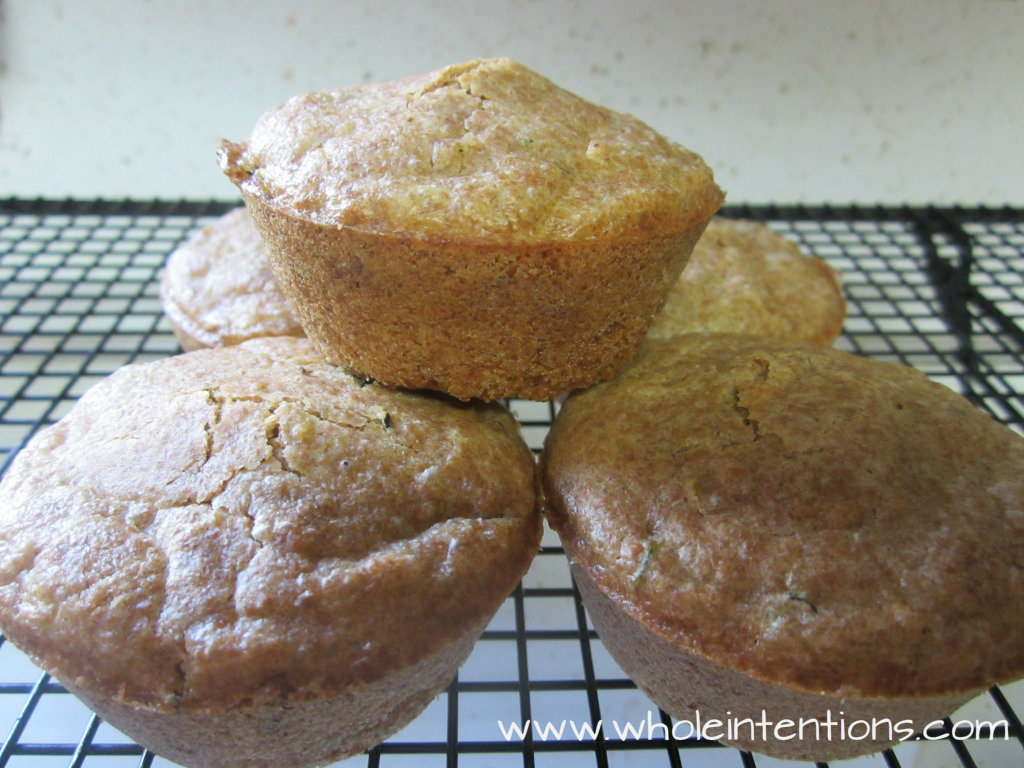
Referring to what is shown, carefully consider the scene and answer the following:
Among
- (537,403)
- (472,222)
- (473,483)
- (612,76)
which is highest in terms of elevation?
(472,222)

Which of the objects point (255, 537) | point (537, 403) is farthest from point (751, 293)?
point (255, 537)

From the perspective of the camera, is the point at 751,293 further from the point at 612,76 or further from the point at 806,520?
the point at 612,76

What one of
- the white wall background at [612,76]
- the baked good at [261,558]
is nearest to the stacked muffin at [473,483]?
the baked good at [261,558]

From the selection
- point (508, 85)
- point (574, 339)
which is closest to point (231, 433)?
point (574, 339)

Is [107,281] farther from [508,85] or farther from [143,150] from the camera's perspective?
[508,85]

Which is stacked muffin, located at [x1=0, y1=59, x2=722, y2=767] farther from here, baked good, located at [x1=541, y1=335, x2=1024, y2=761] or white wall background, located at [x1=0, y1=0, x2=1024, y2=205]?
white wall background, located at [x1=0, y1=0, x2=1024, y2=205]
